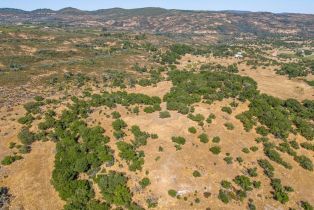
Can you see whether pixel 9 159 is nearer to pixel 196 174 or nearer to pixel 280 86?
pixel 196 174

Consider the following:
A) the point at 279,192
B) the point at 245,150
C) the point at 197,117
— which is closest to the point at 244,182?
the point at 279,192

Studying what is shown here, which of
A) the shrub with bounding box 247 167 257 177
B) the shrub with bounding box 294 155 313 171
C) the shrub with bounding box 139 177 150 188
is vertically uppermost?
the shrub with bounding box 139 177 150 188

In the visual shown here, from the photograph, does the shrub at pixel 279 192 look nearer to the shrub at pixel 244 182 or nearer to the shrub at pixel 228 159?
the shrub at pixel 244 182

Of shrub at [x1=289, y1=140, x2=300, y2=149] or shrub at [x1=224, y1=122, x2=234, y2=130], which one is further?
shrub at [x1=224, y1=122, x2=234, y2=130]

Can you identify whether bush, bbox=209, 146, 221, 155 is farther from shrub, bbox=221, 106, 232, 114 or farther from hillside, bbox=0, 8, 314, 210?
shrub, bbox=221, 106, 232, 114

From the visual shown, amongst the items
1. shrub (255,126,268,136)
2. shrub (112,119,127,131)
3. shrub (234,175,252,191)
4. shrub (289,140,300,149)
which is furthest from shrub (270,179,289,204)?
shrub (112,119,127,131)

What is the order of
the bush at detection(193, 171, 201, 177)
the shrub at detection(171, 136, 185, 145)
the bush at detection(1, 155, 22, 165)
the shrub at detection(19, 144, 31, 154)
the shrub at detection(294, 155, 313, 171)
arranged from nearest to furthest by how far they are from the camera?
the bush at detection(193, 171, 201, 177) < the bush at detection(1, 155, 22, 165) < the shrub at detection(19, 144, 31, 154) < the shrub at detection(294, 155, 313, 171) < the shrub at detection(171, 136, 185, 145)

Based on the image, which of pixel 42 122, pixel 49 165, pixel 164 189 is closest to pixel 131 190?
pixel 164 189

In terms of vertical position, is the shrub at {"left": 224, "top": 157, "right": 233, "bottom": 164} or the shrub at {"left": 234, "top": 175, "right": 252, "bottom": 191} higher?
the shrub at {"left": 224, "top": 157, "right": 233, "bottom": 164}

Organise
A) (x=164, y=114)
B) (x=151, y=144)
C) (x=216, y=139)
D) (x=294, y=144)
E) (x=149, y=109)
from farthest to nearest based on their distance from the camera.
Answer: (x=149, y=109) < (x=164, y=114) < (x=294, y=144) < (x=216, y=139) < (x=151, y=144)

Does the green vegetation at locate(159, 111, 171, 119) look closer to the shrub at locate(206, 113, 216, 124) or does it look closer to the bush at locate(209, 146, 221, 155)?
the shrub at locate(206, 113, 216, 124)

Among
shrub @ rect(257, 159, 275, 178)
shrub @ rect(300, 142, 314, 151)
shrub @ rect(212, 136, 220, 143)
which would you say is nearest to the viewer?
shrub @ rect(257, 159, 275, 178)

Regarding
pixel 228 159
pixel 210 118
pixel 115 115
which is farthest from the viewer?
pixel 115 115
